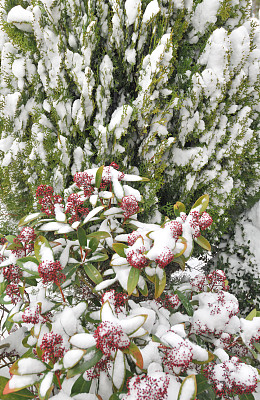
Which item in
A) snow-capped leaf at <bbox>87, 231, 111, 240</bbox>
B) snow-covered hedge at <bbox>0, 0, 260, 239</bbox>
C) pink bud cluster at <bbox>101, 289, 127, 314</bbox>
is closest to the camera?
pink bud cluster at <bbox>101, 289, 127, 314</bbox>

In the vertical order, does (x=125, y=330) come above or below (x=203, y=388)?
above

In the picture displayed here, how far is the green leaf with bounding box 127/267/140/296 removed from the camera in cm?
116

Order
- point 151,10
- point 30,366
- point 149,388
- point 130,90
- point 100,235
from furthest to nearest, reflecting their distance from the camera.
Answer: point 130,90 → point 151,10 → point 100,235 → point 30,366 → point 149,388

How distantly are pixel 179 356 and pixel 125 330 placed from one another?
0.79 feet

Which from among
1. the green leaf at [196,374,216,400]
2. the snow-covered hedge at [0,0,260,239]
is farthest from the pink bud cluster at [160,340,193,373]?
the snow-covered hedge at [0,0,260,239]

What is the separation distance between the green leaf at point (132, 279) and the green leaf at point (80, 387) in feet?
1.31

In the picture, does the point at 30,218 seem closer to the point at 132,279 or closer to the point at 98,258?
the point at 98,258

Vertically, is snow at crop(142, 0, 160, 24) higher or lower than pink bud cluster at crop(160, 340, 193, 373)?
higher

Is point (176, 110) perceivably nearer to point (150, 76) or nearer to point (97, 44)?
point (150, 76)

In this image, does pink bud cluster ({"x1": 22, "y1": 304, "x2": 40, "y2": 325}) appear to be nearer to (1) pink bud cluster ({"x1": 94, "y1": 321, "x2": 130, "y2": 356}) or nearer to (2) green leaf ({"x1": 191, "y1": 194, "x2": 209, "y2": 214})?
(1) pink bud cluster ({"x1": 94, "y1": 321, "x2": 130, "y2": 356})

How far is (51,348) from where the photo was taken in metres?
1.02

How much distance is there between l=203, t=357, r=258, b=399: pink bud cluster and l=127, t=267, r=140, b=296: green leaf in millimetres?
480

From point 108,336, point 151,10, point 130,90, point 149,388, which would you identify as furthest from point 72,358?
point 151,10

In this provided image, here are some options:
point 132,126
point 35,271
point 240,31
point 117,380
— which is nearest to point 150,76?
point 132,126
